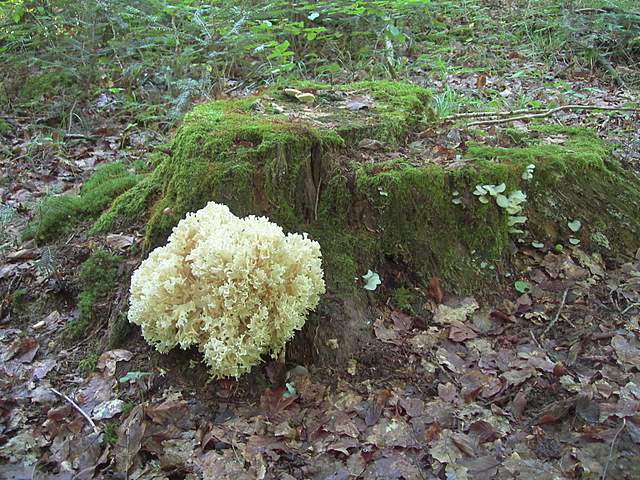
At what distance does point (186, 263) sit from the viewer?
3.20m

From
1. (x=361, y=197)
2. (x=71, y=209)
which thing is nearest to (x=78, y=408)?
(x=71, y=209)

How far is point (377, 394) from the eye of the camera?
3207 mm

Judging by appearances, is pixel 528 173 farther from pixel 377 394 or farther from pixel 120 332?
pixel 120 332

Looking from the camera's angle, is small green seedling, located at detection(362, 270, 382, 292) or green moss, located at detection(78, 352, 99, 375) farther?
small green seedling, located at detection(362, 270, 382, 292)

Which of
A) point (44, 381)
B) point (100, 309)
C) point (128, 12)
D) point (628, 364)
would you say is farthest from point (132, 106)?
point (628, 364)

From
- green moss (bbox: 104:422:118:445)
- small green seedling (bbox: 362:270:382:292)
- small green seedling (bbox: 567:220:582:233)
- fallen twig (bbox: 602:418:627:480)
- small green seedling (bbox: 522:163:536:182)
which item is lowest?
green moss (bbox: 104:422:118:445)

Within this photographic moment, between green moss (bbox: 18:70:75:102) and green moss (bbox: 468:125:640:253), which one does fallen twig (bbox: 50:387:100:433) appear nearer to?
green moss (bbox: 468:125:640:253)

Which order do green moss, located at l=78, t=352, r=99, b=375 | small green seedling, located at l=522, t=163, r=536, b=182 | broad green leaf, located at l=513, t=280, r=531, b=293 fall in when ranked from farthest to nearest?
small green seedling, located at l=522, t=163, r=536, b=182 < broad green leaf, located at l=513, t=280, r=531, b=293 < green moss, located at l=78, t=352, r=99, b=375

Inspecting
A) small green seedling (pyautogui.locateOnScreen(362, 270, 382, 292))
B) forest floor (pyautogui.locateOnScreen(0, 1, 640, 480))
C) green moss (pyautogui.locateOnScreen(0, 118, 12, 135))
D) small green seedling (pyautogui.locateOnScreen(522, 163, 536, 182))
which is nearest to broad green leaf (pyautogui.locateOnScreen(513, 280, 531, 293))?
forest floor (pyautogui.locateOnScreen(0, 1, 640, 480))

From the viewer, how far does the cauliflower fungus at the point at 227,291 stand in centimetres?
302

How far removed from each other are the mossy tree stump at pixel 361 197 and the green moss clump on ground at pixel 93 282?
14.9 inches

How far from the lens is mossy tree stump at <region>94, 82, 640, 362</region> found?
388cm

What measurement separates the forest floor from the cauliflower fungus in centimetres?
30

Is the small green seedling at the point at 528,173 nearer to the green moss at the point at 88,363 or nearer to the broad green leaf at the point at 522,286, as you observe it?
the broad green leaf at the point at 522,286
